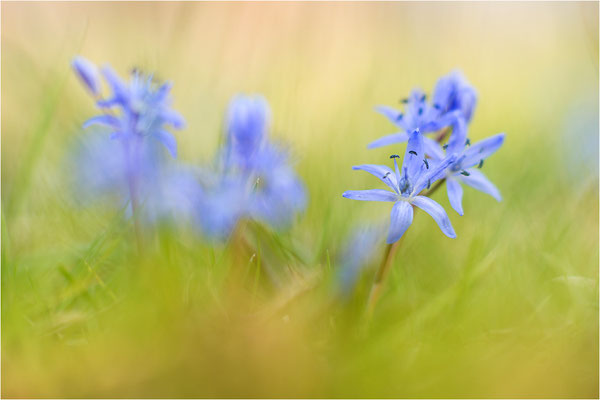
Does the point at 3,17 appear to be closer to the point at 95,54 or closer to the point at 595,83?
the point at 95,54

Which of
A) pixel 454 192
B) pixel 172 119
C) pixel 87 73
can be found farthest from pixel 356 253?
pixel 87 73

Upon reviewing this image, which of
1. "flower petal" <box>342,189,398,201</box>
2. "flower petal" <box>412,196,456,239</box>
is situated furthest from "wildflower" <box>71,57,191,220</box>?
"flower petal" <box>412,196,456,239</box>

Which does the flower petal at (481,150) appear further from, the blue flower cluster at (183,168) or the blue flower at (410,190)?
the blue flower cluster at (183,168)

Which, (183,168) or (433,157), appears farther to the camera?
(183,168)

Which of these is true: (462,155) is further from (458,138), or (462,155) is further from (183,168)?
(183,168)

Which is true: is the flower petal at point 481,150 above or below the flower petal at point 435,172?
above

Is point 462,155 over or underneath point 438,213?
over

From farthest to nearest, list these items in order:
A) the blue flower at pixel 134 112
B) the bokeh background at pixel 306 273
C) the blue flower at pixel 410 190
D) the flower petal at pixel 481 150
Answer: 1. the blue flower at pixel 134 112
2. the flower petal at pixel 481 150
3. the blue flower at pixel 410 190
4. the bokeh background at pixel 306 273

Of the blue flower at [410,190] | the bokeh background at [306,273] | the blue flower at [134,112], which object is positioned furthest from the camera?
the blue flower at [134,112]

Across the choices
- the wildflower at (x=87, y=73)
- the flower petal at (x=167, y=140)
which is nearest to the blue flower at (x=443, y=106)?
the flower petal at (x=167, y=140)
